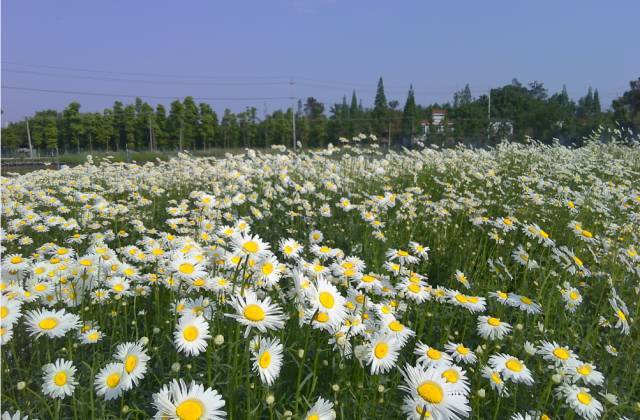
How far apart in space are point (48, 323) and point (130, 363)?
417 millimetres

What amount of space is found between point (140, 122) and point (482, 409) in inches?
1678

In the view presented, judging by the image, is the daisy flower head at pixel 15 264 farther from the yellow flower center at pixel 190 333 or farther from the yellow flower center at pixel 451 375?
the yellow flower center at pixel 451 375

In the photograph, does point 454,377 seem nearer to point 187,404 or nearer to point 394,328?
point 394,328

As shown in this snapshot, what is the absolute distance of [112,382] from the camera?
1.15 m

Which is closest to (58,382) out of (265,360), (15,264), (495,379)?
(265,360)

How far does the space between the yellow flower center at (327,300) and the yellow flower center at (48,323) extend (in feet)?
2.96

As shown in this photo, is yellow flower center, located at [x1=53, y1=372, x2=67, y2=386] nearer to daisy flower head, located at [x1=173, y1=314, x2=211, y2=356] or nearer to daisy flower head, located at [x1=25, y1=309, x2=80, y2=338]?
daisy flower head, located at [x1=25, y1=309, x2=80, y2=338]

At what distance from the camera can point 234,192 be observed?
13.4 feet

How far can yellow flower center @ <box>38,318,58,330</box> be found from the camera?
131 centimetres

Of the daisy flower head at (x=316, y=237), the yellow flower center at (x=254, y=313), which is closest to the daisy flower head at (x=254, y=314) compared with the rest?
the yellow flower center at (x=254, y=313)

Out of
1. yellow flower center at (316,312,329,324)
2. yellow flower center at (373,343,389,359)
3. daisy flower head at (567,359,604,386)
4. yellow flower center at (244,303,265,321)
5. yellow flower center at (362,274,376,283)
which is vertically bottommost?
daisy flower head at (567,359,604,386)

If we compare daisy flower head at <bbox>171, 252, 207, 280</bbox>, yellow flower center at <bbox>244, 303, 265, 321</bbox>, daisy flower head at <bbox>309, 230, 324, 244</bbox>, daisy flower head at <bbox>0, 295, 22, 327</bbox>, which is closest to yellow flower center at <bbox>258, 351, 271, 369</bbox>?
yellow flower center at <bbox>244, 303, 265, 321</bbox>

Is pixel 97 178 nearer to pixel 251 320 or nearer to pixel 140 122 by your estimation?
pixel 251 320

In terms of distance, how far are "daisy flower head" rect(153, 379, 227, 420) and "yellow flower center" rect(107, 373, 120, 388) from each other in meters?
0.34
